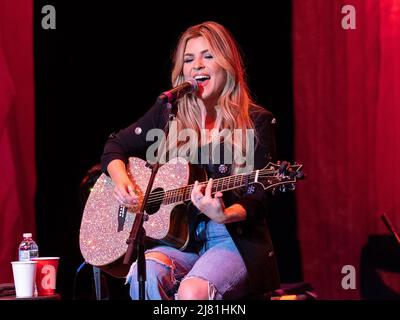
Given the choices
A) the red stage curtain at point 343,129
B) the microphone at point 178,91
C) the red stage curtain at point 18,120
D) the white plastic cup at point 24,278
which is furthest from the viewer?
the red stage curtain at point 343,129

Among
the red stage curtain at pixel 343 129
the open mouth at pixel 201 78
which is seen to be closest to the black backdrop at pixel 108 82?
the red stage curtain at pixel 343 129

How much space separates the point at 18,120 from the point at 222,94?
163 cm

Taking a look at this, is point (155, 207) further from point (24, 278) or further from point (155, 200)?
point (24, 278)

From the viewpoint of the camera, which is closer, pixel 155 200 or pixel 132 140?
pixel 155 200

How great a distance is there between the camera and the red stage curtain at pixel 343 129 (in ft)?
14.4

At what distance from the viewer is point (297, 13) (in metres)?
4.49

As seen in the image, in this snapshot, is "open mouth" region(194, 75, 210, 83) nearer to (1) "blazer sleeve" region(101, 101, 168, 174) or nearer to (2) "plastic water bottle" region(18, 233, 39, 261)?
(1) "blazer sleeve" region(101, 101, 168, 174)

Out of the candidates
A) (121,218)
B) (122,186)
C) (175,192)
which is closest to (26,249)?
(121,218)

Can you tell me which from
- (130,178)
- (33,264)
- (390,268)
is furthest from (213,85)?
(390,268)

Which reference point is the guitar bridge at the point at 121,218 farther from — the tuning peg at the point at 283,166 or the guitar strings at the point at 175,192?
the tuning peg at the point at 283,166

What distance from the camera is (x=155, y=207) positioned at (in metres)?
2.97

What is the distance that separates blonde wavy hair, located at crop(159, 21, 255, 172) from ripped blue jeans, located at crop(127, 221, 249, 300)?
0.43 m
